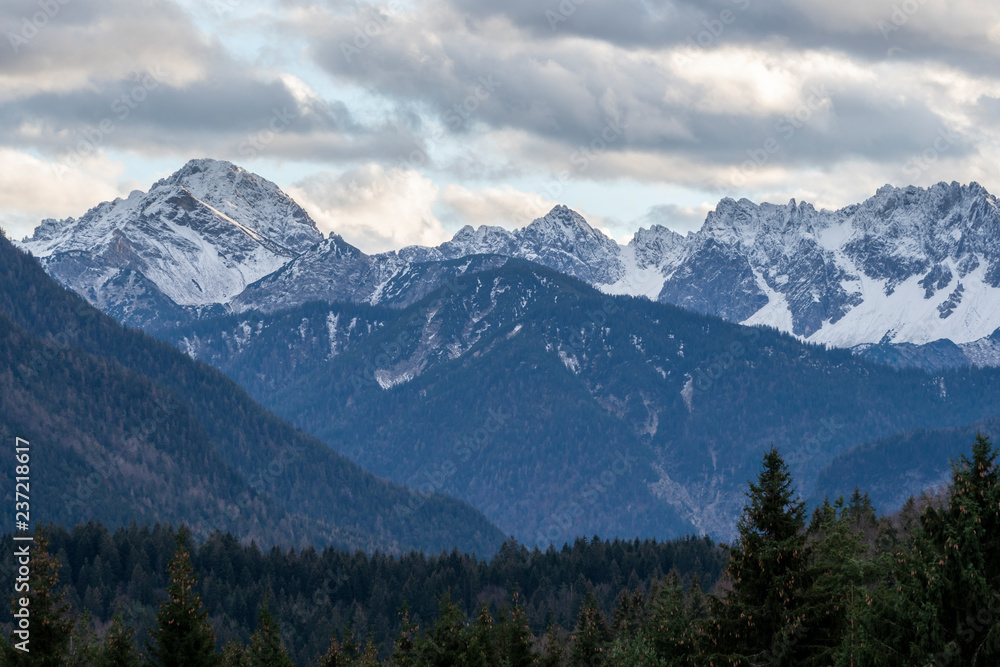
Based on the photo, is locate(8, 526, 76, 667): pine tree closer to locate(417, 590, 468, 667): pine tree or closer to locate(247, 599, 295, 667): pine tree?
locate(417, 590, 468, 667): pine tree

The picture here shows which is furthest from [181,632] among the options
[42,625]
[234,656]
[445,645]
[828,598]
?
[234,656]

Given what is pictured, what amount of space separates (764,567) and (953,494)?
254 inches

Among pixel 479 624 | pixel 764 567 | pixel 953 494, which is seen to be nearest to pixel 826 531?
pixel 764 567

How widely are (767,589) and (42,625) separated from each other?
Answer: 102 feet

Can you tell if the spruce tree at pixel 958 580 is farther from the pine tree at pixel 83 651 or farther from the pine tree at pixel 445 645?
the pine tree at pixel 83 651

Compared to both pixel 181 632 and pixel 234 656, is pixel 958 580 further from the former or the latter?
pixel 234 656

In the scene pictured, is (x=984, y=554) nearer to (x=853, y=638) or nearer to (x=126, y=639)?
(x=853, y=638)

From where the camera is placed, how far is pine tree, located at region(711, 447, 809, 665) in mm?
40688

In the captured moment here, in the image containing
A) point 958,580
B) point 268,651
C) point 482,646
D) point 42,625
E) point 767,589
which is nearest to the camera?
point 958,580

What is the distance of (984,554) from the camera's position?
3653cm

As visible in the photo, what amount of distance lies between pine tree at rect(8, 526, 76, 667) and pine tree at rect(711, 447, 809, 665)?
2890 cm

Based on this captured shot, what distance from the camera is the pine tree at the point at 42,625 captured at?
180 ft

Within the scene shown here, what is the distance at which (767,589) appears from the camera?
41.2m

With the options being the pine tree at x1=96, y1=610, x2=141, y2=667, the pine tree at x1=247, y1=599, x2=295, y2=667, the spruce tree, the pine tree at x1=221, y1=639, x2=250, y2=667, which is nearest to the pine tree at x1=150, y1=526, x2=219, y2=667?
the pine tree at x1=96, y1=610, x2=141, y2=667
